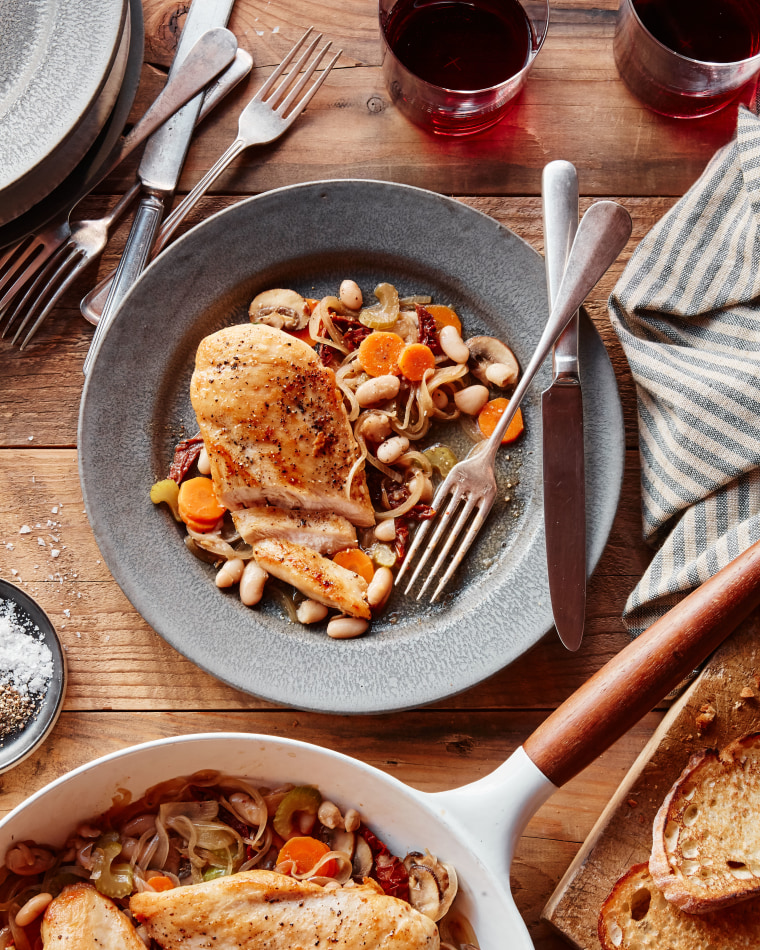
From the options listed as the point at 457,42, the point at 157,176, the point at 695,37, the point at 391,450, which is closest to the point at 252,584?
the point at 391,450

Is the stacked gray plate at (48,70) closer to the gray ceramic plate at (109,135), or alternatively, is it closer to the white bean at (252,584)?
the gray ceramic plate at (109,135)

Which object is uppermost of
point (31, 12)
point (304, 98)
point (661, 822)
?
point (31, 12)

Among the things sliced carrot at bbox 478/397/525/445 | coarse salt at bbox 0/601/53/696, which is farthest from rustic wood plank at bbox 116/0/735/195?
coarse salt at bbox 0/601/53/696

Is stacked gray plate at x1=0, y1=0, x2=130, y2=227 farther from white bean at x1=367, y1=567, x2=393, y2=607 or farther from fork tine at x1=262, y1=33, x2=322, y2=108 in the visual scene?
white bean at x1=367, y1=567, x2=393, y2=607

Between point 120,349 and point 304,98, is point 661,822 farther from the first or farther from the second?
point 304,98

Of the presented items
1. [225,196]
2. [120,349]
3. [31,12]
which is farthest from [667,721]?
[31,12]

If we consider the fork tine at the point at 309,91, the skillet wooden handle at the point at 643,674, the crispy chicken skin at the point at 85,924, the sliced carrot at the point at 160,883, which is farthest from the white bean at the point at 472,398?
the crispy chicken skin at the point at 85,924
